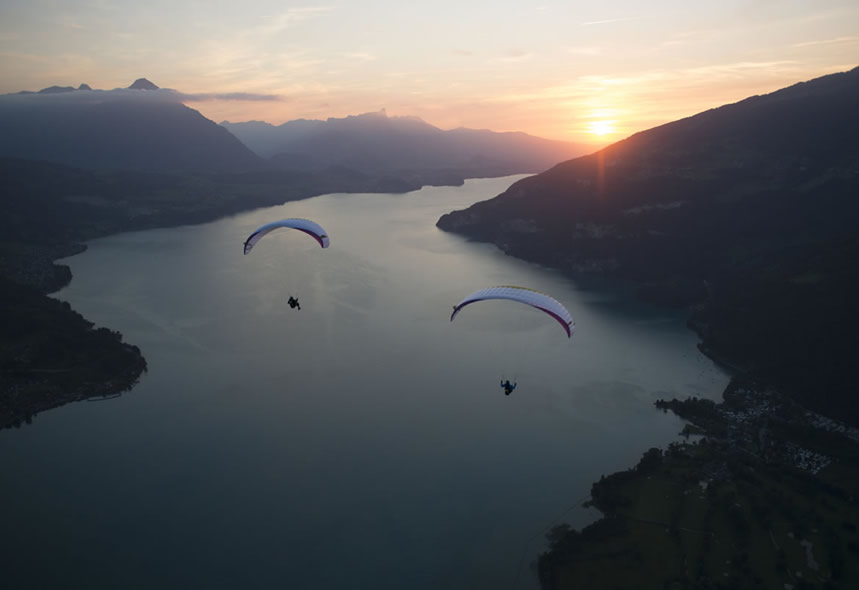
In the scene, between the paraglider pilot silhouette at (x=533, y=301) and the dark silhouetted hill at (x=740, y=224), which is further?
the dark silhouetted hill at (x=740, y=224)

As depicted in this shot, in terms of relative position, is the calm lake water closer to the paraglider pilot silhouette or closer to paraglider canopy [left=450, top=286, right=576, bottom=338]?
the paraglider pilot silhouette

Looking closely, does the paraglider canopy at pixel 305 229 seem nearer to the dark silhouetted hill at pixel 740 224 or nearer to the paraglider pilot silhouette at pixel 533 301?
the paraglider pilot silhouette at pixel 533 301

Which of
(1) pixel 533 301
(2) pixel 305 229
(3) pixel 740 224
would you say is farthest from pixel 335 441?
(3) pixel 740 224

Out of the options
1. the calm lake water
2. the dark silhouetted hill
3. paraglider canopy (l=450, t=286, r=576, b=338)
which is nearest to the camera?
paraglider canopy (l=450, t=286, r=576, b=338)

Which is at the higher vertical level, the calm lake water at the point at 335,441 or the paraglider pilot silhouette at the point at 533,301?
the paraglider pilot silhouette at the point at 533,301

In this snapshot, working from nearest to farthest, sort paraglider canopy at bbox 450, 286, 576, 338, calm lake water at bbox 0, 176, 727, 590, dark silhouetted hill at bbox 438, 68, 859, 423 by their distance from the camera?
1. paraglider canopy at bbox 450, 286, 576, 338
2. calm lake water at bbox 0, 176, 727, 590
3. dark silhouetted hill at bbox 438, 68, 859, 423

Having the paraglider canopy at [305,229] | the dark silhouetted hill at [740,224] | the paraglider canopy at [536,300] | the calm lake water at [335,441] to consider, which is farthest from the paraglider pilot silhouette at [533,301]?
the dark silhouetted hill at [740,224]

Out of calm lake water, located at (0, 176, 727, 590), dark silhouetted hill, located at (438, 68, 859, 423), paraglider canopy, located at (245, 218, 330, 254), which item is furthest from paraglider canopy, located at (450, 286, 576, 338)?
dark silhouetted hill, located at (438, 68, 859, 423)
